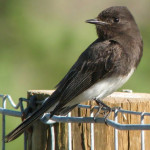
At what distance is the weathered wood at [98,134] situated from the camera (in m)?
5.49

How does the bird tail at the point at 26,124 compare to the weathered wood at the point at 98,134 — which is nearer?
the weathered wood at the point at 98,134

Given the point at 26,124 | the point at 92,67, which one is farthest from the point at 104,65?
the point at 26,124

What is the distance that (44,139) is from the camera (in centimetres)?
582

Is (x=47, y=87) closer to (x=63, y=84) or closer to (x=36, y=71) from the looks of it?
(x=36, y=71)

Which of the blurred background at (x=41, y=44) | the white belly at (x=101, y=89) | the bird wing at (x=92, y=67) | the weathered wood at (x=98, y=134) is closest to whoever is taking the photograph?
the weathered wood at (x=98, y=134)

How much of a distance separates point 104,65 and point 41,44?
405cm

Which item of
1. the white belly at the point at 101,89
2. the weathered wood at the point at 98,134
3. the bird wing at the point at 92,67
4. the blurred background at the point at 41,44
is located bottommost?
the weathered wood at the point at 98,134

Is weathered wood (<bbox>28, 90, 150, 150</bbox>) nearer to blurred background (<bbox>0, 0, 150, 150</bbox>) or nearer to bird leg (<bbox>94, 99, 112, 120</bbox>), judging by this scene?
bird leg (<bbox>94, 99, 112, 120</bbox>)

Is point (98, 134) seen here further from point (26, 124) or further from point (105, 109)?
point (26, 124)

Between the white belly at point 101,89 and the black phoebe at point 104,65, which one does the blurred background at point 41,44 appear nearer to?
Answer: the black phoebe at point 104,65

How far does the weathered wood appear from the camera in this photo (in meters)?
5.49

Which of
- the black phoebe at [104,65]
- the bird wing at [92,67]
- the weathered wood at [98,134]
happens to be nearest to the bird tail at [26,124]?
the weathered wood at [98,134]

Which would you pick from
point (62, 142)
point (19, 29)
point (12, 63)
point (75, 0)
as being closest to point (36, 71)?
point (12, 63)

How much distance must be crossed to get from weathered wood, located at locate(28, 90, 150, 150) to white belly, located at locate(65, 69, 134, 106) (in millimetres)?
692
